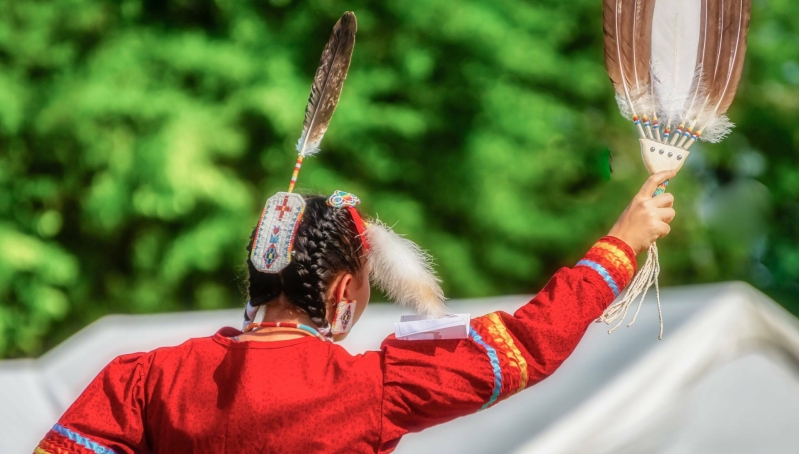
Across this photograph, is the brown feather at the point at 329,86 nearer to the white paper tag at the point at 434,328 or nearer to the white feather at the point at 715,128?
the white paper tag at the point at 434,328

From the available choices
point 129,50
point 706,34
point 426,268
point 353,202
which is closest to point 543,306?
point 426,268

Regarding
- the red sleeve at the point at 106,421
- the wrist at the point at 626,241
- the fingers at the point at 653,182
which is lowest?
the red sleeve at the point at 106,421

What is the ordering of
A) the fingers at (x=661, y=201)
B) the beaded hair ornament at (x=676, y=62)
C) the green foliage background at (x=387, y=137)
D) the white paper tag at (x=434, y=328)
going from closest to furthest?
1. the white paper tag at (x=434, y=328)
2. the fingers at (x=661, y=201)
3. the beaded hair ornament at (x=676, y=62)
4. the green foliage background at (x=387, y=137)

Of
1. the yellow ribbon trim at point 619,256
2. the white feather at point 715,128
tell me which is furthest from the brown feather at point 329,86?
the white feather at point 715,128

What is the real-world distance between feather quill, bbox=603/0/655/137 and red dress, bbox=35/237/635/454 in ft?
1.02

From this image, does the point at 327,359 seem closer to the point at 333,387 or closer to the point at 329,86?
the point at 333,387

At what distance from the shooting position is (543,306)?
1.24 meters

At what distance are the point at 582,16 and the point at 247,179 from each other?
1.33 m

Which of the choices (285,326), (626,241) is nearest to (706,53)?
(626,241)

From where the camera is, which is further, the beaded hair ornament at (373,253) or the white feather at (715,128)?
the white feather at (715,128)

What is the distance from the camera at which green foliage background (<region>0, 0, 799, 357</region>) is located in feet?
9.62

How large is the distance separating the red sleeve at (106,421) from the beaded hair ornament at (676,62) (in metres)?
0.84

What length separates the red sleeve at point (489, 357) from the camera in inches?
47.7

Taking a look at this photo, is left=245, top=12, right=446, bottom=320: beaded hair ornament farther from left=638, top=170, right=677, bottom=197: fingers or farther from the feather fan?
the feather fan
